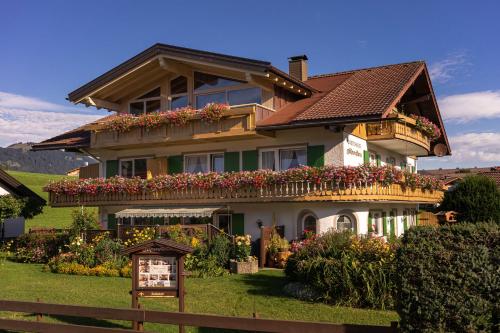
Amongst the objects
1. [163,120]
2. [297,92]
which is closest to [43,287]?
[163,120]

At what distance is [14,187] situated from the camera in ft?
97.8

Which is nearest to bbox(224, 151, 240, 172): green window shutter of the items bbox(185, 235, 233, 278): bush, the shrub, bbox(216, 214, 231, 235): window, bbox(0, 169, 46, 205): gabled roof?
bbox(216, 214, 231, 235): window

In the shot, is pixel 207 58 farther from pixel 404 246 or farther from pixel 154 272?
pixel 404 246

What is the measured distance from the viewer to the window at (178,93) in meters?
25.9

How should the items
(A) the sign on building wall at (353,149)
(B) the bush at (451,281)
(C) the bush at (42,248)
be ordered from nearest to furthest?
(B) the bush at (451,281)
(C) the bush at (42,248)
(A) the sign on building wall at (353,149)

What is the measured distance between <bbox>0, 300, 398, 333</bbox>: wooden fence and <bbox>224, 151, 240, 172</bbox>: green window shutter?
15.3m

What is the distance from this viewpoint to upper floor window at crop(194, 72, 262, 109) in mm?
24203

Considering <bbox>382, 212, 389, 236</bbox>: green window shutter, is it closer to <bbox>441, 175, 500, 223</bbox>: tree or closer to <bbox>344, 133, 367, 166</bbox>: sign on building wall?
<bbox>344, 133, 367, 166</bbox>: sign on building wall

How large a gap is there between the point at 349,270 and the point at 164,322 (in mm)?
5692

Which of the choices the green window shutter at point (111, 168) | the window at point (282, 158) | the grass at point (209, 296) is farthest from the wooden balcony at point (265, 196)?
the grass at point (209, 296)

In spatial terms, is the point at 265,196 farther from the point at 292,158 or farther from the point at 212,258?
the point at 212,258

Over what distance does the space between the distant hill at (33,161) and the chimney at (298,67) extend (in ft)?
182

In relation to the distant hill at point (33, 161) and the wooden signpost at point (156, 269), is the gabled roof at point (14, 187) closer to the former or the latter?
the wooden signpost at point (156, 269)

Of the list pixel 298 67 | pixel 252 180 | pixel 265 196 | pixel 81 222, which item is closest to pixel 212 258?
pixel 265 196
